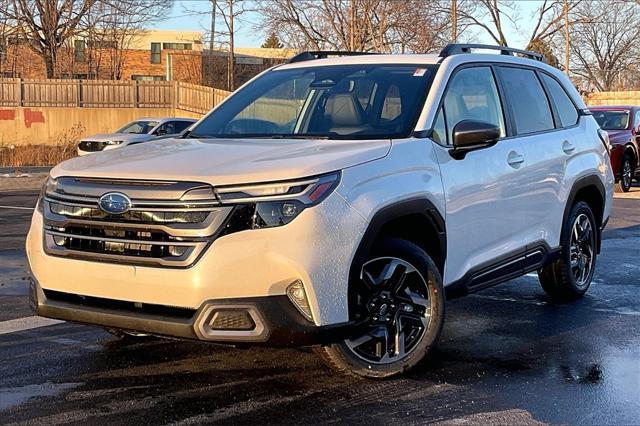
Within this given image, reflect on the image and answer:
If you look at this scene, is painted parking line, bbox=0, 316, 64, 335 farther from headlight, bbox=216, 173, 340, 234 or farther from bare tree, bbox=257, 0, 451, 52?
bare tree, bbox=257, 0, 451, 52

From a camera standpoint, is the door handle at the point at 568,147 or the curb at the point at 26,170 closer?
the door handle at the point at 568,147

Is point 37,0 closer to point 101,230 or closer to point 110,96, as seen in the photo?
point 110,96

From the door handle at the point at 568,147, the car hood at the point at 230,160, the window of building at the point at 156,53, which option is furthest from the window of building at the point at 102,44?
the car hood at the point at 230,160

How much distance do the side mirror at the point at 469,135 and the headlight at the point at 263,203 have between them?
1.40 meters

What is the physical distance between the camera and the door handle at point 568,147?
6.62 m

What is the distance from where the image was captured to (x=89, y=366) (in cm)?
507

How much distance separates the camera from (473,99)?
582cm

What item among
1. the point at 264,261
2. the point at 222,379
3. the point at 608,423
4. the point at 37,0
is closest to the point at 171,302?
the point at 264,261

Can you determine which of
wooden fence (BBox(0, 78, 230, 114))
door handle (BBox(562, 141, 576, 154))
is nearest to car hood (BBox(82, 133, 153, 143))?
door handle (BBox(562, 141, 576, 154))

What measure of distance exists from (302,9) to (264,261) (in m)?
35.4

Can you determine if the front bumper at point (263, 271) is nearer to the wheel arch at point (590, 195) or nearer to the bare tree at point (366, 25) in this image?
the wheel arch at point (590, 195)

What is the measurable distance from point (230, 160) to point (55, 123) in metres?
32.2

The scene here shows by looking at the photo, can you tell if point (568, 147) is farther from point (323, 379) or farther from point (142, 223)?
point (142, 223)

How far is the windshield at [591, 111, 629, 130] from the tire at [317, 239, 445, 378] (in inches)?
590
